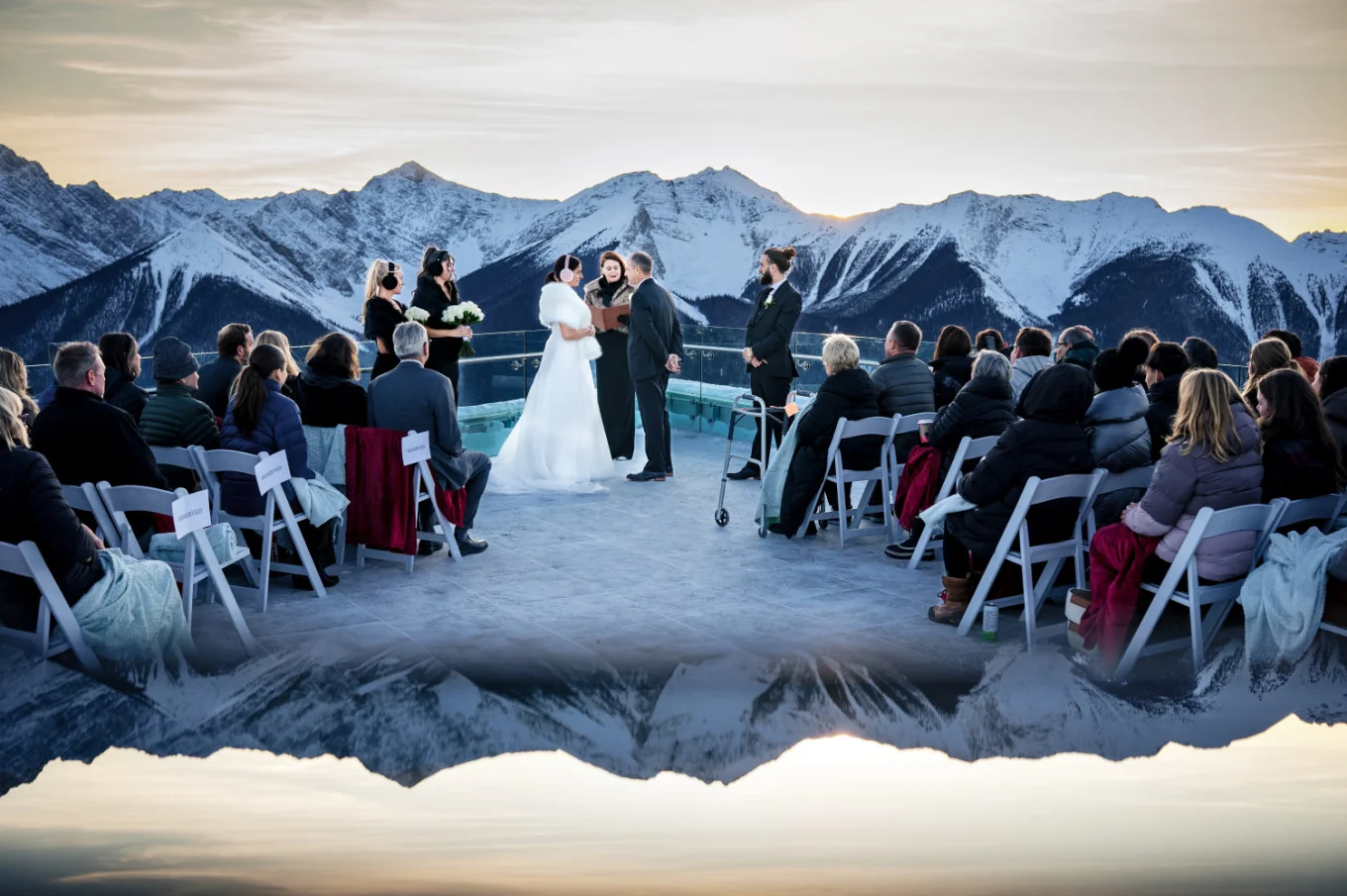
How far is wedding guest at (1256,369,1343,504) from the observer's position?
14.0 ft

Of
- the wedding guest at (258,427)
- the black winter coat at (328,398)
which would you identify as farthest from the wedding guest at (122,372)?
the black winter coat at (328,398)

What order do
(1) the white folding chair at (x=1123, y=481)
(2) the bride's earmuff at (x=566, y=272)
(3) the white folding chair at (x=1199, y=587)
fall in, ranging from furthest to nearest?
(2) the bride's earmuff at (x=566, y=272), (1) the white folding chair at (x=1123, y=481), (3) the white folding chair at (x=1199, y=587)

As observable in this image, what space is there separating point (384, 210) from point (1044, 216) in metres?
6.43

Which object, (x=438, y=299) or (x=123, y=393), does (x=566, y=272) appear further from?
(x=123, y=393)

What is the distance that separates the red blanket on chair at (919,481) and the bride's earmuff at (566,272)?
313cm

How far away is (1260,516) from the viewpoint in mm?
4098

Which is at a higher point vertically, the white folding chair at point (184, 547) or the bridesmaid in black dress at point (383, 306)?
the bridesmaid in black dress at point (383, 306)

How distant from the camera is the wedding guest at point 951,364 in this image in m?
6.41

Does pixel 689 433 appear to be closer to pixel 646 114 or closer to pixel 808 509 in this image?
pixel 646 114

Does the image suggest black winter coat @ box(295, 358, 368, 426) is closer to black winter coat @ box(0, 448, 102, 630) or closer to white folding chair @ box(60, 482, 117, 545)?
white folding chair @ box(60, 482, 117, 545)

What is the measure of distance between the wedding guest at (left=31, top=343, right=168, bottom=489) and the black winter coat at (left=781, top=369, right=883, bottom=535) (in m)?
3.12

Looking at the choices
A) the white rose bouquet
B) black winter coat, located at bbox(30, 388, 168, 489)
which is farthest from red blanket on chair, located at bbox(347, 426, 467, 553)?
the white rose bouquet

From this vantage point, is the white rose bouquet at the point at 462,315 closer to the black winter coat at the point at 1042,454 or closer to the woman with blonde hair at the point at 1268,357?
the black winter coat at the point at 1042,454

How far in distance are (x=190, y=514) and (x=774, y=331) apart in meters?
4.29
